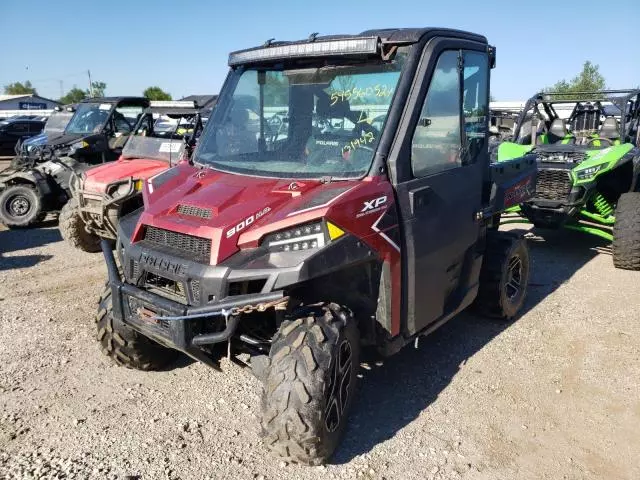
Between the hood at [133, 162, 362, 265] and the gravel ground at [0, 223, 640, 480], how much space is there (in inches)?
47.7

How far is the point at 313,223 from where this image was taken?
3.03 m

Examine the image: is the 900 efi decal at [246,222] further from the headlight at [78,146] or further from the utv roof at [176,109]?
the headlight at [78,146]

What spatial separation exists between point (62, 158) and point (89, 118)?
49.3 inches

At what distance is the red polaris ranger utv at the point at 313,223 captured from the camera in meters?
2.98

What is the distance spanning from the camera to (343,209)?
3055mm

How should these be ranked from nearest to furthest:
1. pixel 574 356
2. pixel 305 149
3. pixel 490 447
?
pixel 490 447
pixel 305 149
pixel 574 356

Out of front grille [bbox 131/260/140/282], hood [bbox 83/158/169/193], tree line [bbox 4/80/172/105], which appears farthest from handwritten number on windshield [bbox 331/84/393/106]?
tree line [bbox 4/80/172/105]

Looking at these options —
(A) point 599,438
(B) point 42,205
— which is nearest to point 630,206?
(A) point 599,438

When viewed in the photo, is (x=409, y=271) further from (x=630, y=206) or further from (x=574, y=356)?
(x=630, y=206)

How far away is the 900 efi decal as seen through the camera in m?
3.03

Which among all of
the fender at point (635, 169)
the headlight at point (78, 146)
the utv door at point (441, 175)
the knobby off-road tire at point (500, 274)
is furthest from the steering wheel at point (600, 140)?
the headlight at point (78, 146)

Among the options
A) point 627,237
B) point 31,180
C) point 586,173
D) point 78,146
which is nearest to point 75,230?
point 31,180

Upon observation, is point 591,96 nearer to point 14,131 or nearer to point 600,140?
point 600,140

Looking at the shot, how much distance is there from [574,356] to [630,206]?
325 centimetres
